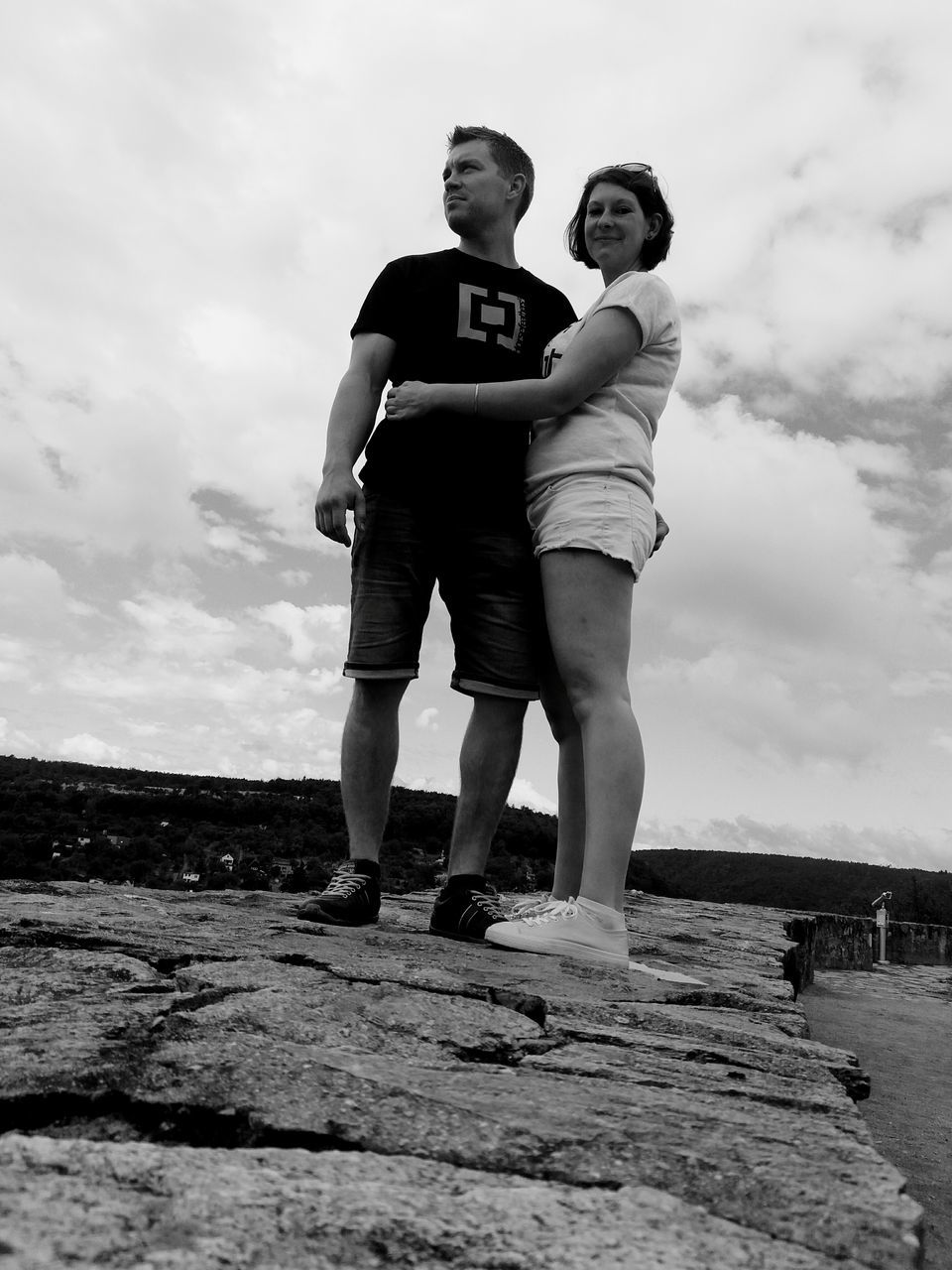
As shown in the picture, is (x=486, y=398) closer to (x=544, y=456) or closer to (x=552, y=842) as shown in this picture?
(x=544, y=456)

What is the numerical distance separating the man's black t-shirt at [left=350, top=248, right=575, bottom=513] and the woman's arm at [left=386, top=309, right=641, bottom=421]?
0.07m

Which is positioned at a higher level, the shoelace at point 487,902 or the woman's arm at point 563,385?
the woman's arm at point 563,385

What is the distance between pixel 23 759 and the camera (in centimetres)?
1639

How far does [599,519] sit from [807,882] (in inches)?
669

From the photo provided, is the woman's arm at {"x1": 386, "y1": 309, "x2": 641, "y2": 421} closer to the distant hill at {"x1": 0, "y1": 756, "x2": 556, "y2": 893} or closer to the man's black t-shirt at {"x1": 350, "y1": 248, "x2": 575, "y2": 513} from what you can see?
the man's black t-shirt at {"x1": 350, "y1": 248, "x2": 575, "y2": 513}

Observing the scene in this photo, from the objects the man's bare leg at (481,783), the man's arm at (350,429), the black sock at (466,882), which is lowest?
the black sock at (466,882)

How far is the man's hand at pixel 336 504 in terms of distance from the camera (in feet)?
8.74

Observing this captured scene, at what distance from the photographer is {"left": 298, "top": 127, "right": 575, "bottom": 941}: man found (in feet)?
8.69

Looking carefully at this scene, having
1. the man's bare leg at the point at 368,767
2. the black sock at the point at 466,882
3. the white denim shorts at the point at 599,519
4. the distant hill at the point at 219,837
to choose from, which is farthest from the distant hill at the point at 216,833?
the white denim shorts at the point at 599,519

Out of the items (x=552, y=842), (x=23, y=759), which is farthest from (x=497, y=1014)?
(x=23, y=759)

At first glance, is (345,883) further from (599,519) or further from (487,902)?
(599,519)

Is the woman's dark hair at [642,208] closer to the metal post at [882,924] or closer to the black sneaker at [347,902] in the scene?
the black sneaker at [347,902]

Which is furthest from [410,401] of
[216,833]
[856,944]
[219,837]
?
[856,944]

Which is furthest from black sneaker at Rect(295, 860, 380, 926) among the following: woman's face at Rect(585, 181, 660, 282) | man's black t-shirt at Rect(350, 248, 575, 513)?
woman's face at Rect(585, 181, 660, 282)
